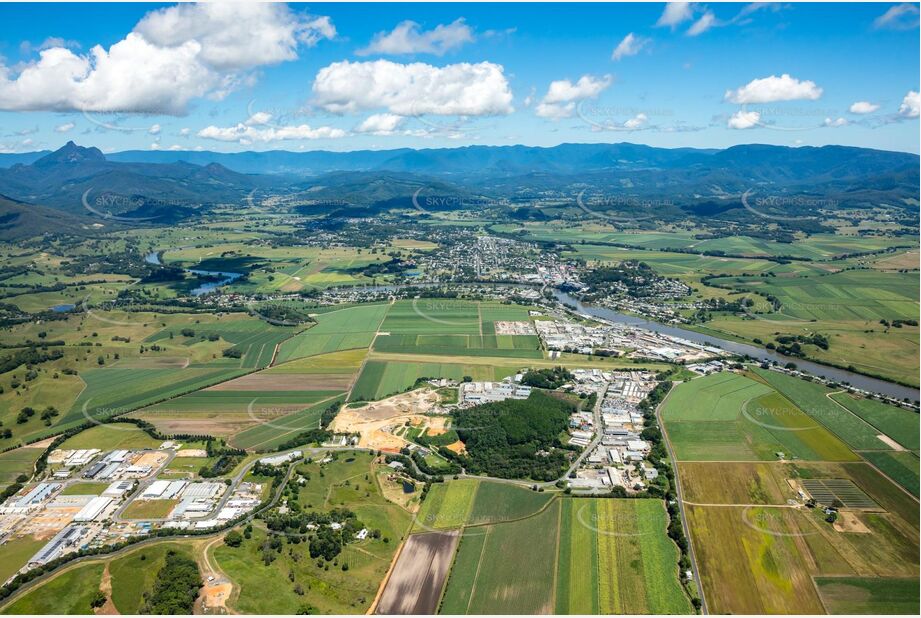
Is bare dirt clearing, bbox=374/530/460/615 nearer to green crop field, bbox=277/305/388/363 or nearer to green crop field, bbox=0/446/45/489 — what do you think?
green crop field, bbox=0/446/45/489

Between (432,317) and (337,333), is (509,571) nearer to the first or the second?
(337,333)

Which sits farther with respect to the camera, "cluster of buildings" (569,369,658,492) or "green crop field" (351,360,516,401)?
"green crop field" (351,360,516,401)

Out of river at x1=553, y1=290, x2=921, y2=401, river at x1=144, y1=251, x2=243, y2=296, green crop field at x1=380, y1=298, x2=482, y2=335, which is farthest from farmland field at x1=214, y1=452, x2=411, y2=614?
river at x1=144, y1=251, x2=243, y2=296

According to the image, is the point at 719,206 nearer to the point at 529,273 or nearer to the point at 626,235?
the point at 626,235

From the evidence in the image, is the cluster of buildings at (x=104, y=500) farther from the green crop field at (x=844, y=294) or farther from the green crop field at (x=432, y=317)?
the green crop field at (x=844, y=294)

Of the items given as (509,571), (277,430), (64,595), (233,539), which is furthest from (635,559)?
(64,595)

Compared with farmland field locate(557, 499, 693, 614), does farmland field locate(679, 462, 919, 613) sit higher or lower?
higher
